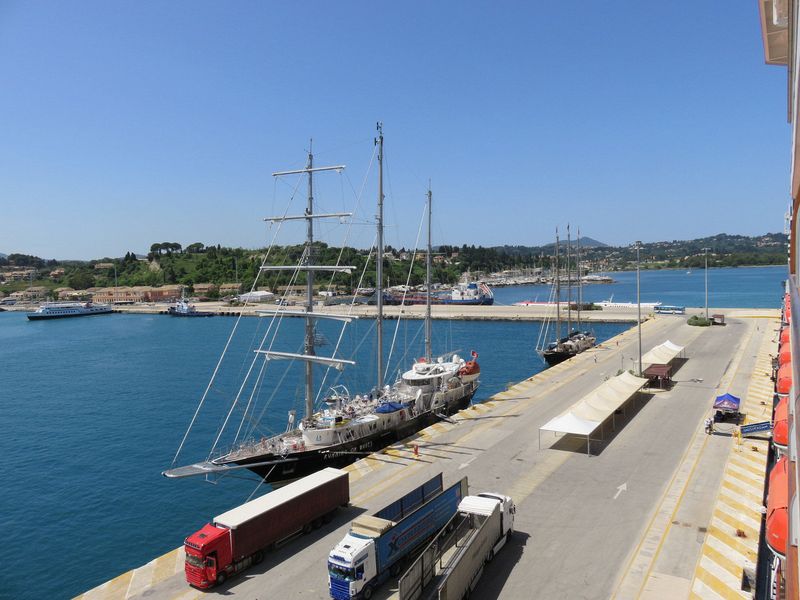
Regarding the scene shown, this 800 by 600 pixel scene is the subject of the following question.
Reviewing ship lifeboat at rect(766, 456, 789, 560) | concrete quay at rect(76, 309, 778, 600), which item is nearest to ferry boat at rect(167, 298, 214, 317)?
concrete quay at rect(76, 309, 778, 600)

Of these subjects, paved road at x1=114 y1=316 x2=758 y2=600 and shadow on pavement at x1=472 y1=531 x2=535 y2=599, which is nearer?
shadow on pavement at x1=472 y1=531 x2=535 y2=599

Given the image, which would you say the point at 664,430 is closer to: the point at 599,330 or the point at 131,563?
the point at 131,563

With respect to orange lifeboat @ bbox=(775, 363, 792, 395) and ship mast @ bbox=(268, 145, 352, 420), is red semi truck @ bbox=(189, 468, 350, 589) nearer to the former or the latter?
ship mast @ bbox=(268, 145, 352, 420)

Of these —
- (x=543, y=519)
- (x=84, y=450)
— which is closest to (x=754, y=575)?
(x=543, y=519)

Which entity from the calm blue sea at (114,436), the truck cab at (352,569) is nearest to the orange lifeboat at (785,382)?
the truck cab at (352,569)

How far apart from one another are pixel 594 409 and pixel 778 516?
17146mm

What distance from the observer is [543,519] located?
69.4ft

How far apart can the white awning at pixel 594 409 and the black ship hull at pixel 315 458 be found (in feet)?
31.2

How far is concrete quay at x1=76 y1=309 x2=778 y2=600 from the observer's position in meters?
17.0

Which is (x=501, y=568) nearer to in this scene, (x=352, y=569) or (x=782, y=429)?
(x=352, y=569)

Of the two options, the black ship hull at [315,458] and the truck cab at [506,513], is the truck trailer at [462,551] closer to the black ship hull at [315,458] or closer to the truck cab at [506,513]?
the truck cab at [506,513]

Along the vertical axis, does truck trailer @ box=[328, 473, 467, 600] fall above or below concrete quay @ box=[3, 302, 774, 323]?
above

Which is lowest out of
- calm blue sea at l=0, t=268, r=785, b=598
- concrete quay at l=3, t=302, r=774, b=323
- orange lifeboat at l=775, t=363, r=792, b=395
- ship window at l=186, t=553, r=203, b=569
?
calm blue sea at l=0, t=268, r=785, b=598

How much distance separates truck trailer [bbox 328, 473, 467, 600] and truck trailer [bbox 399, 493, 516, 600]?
641 millimetres
